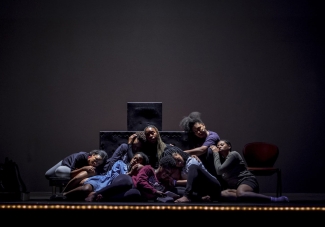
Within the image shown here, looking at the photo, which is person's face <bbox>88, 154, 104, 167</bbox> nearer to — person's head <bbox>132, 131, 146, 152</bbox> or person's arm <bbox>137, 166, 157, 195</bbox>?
person's head <bbox>132, 131, 146, 152</bbox>

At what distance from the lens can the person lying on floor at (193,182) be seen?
148 inches

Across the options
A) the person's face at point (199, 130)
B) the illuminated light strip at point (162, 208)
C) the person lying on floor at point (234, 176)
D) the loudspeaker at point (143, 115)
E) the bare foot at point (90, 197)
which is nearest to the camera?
the illuminated light strip at point (162, 208)

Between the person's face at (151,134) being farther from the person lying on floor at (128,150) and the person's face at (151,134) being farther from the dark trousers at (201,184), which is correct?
the dark trousers at (201,184)

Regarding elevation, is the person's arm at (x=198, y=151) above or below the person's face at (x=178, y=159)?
above

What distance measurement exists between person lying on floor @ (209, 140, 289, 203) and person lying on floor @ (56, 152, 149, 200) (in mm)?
843

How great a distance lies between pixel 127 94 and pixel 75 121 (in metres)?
0.97

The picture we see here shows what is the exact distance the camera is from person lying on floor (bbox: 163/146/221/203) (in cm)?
377

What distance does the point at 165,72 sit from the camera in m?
6.30

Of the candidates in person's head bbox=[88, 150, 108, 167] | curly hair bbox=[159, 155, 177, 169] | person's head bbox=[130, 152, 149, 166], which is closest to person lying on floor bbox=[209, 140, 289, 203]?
curly hair bbox=[159, 155, 177, 169]

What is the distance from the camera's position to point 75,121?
6262 mm

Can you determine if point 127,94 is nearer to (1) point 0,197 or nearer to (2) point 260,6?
(2) point 260,6

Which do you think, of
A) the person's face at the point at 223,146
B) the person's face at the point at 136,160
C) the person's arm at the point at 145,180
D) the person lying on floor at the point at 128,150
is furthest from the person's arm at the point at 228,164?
the person lying on floor at the point at 128,150

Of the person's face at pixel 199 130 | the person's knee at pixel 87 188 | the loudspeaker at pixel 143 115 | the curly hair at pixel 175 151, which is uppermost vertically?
the loudspeaker at pixel 143 115

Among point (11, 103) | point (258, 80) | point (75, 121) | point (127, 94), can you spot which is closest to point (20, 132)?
point (11, 103)
